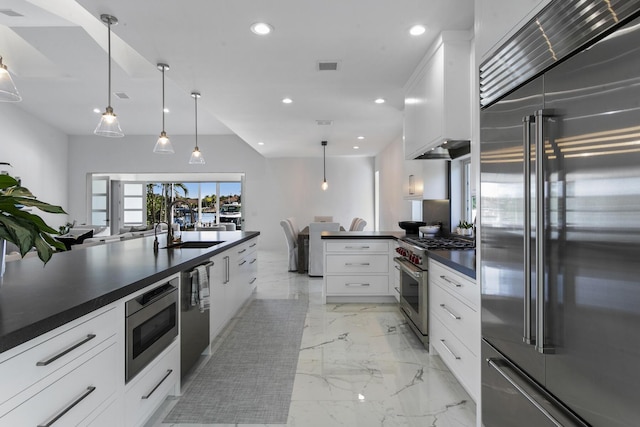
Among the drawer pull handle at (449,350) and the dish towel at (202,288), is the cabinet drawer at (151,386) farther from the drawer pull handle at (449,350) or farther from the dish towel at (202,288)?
the drawer pull handle at (449,350)

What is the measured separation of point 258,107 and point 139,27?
2268 mm

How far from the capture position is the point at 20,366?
3.26ft

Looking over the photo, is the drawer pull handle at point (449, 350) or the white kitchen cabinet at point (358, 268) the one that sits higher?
the white kitchen cabinet at point (358, 268)

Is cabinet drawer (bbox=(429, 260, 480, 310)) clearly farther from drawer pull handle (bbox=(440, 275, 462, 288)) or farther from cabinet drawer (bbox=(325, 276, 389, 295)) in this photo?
cabinet drawer (bbox=(325, 276, 389, 295))

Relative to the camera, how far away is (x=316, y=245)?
6047mm

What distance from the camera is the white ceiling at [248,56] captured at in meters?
2.40

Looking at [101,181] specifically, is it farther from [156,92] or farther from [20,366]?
[20,366]

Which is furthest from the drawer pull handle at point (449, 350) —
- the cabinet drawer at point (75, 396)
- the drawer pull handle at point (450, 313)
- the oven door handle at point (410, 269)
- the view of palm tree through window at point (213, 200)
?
the view of palm tree through window at point (213, 200)

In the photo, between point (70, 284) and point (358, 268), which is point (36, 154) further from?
point (70, 284)

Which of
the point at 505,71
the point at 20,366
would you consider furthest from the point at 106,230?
the point at 505,71

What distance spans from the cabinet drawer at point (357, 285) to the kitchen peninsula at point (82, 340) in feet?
7.70

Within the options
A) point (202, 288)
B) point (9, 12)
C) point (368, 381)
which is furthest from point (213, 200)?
point (368, 381)

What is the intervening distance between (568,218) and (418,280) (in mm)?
1942

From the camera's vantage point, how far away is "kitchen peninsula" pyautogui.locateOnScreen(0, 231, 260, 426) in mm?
1014
